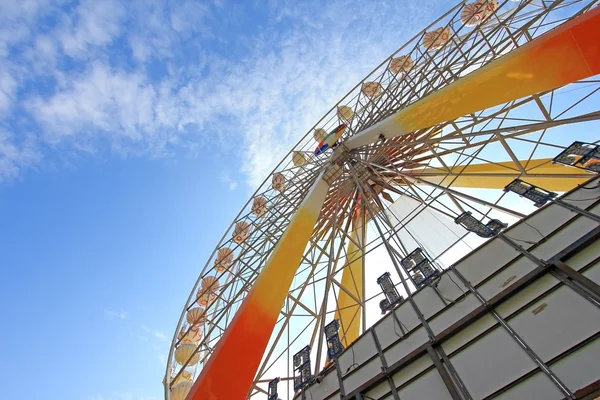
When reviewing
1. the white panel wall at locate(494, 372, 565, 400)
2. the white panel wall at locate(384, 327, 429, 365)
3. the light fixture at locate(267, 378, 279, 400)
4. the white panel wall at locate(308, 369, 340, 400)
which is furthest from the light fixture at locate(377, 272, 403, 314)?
the light fixture at locate(267, 378, 279, 400)

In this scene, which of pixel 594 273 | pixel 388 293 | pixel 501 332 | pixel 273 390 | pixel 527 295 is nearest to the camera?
pixel 594 273

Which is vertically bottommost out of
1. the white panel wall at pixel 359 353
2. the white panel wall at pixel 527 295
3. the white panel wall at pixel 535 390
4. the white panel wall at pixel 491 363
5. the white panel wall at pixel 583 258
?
the white panel wall at pixel 535 390

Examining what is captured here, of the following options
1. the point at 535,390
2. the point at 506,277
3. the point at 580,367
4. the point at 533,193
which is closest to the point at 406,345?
the point at 506,277

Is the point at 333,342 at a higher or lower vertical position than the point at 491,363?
higher

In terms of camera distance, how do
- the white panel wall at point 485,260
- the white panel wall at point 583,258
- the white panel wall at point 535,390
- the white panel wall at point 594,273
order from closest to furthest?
the white panel wall at point 535,390
the white panel wall at point 594,273
the white panel wall at point 583,258
the white panel wall at point 485,260

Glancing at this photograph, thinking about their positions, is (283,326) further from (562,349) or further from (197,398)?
(562,349)

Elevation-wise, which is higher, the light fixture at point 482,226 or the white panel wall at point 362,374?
the light fixture at point 482,226

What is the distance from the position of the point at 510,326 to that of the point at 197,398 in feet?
19.3

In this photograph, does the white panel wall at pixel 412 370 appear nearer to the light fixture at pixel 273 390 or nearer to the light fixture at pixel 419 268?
the light fixture at pixel 419 268

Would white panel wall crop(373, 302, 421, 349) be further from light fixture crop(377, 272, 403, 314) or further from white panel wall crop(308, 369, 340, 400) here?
white panel wall crop(308, 369, 340, 400)

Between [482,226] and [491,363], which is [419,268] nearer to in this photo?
[482,226]

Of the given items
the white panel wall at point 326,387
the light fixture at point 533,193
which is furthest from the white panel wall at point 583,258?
the white panel wall at point 326,387

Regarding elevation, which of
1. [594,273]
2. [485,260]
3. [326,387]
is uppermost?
[485,260]

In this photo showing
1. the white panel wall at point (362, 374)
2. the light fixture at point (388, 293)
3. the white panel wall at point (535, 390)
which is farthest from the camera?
the light fixture at point (388, 293)
